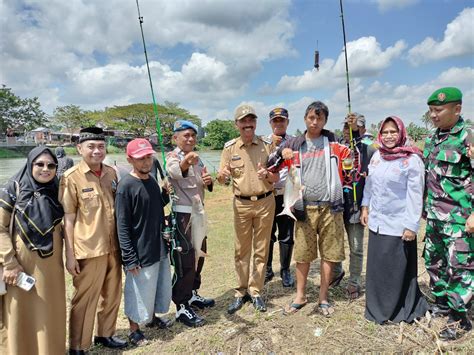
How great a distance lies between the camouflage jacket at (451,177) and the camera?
3.01 metres

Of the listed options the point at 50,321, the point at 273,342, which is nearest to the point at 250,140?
the point at 273,342

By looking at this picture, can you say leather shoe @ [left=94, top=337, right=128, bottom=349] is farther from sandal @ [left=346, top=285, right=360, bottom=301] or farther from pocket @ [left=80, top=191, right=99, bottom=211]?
sandal @ [left=346, top=285, right=360, bottom=301]

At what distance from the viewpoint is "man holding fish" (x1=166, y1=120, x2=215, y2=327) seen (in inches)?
135

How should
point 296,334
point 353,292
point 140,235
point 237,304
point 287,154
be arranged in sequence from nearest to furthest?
point 140,235 → point 296,334 → point 287,154 → point 237,304 → point 353,292

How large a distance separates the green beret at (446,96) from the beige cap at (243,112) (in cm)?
184

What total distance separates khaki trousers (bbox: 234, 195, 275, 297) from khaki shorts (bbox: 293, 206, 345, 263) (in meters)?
0.42

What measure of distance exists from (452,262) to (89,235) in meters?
3.52

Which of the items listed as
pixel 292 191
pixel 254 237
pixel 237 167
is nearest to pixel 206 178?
pixel 237 167

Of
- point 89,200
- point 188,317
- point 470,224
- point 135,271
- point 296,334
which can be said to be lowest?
point 296,334

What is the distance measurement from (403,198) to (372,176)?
0.37 metres

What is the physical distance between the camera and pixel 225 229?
977cm

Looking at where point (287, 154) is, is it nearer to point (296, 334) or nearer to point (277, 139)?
point (277, 139)

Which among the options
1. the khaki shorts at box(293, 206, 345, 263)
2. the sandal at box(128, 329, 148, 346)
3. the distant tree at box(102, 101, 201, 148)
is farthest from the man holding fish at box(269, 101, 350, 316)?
the distant tree at box(102, 101, 201, 148)

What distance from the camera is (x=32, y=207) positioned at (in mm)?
2662
